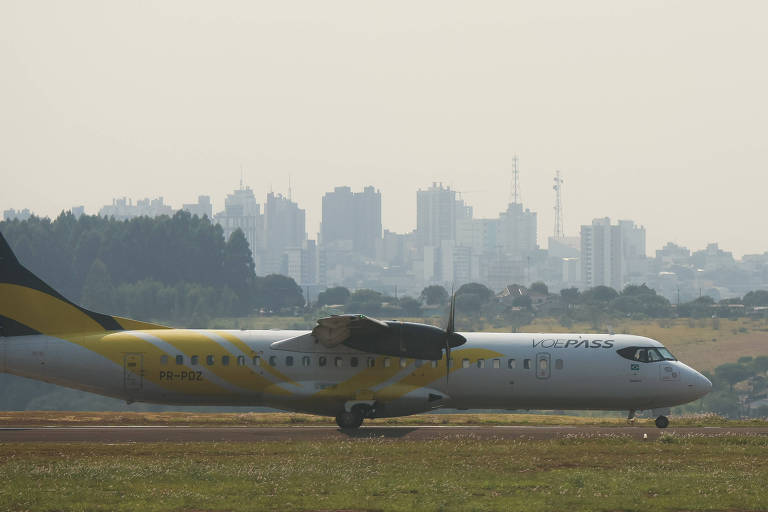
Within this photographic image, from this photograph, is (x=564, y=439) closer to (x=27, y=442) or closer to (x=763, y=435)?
(x=763, y=435)

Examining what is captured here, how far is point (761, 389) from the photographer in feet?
606

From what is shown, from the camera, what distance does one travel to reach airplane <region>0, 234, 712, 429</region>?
37188 millimetres

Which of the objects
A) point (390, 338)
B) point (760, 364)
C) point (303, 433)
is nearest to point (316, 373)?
point (303, 433)

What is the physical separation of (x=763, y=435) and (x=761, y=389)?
160 meters

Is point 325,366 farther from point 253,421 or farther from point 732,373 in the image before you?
point 732,373

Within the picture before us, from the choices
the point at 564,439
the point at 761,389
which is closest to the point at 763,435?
the point at 564,439

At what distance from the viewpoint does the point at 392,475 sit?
25.5 m

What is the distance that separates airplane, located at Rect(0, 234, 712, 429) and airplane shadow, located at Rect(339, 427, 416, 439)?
0.51m

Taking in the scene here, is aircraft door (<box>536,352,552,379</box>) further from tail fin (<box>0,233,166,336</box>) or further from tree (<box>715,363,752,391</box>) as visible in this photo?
tree (<box>715,363,752,391</box>)

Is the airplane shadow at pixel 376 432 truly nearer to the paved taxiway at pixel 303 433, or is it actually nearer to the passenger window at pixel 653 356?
the paved taxiway at pixel 303 433

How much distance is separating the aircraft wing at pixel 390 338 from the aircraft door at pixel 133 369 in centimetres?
608

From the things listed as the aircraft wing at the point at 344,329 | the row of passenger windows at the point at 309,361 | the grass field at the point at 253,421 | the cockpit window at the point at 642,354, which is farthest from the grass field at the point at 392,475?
the grass field at the point at 253,421

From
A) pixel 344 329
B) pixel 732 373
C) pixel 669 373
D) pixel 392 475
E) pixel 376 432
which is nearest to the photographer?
pixel 392 475

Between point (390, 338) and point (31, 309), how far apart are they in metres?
12.8
